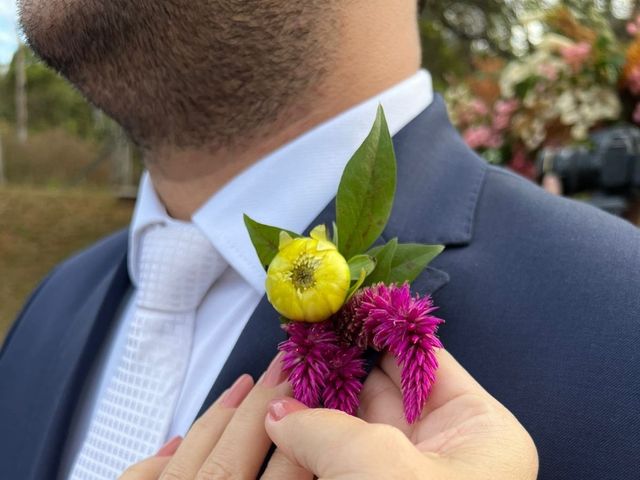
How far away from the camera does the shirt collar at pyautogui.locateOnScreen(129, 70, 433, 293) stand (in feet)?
3.84

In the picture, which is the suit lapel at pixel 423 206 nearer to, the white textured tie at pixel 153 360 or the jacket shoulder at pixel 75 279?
the white textured tie at pixel 153 360

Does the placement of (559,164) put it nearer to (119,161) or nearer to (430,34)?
(430,34)

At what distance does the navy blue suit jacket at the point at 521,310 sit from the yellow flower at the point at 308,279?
0.35 metres

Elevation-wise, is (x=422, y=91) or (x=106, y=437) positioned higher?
(x=422, y=91)

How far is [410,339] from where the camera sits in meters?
0.69

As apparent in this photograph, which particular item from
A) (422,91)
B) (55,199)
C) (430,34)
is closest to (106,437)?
(422,91)

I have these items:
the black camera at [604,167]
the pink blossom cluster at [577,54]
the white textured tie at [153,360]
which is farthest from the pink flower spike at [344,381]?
the pink blossom cluster at [577,54]

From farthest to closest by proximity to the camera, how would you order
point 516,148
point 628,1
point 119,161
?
point 119,161, point 628,1, point 516,148

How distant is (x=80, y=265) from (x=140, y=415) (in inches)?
30.2

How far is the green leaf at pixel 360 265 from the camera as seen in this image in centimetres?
73

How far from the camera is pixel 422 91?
50.2 inches

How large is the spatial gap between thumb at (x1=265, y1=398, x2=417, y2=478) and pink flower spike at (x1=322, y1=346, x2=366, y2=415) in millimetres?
53

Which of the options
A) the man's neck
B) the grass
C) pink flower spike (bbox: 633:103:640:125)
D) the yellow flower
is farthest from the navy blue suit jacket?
the grass

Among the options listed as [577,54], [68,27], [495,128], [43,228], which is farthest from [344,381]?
[43,228]
